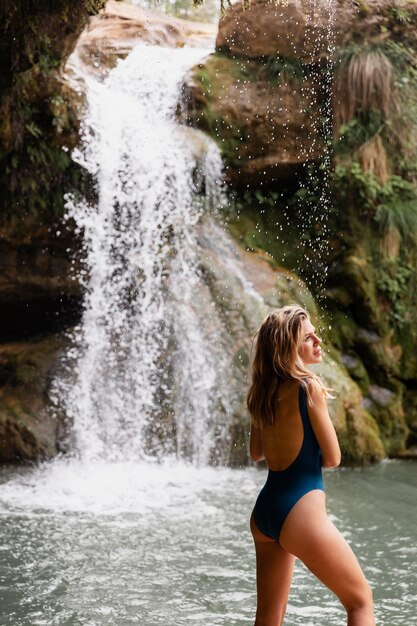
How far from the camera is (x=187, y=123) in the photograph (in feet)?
34.1

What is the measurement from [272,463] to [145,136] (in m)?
7.37

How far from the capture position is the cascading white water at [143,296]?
28.6 feet

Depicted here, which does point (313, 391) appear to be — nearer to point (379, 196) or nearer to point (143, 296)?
point (143, 296)

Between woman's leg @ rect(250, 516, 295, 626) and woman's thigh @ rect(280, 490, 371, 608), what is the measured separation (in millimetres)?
175

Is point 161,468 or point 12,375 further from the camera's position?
point 12,375

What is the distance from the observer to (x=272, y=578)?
3303 mm

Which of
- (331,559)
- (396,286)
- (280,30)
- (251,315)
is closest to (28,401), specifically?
(251,315)

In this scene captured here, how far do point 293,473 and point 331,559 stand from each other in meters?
0.35

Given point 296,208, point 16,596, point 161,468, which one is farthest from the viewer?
point 296,208

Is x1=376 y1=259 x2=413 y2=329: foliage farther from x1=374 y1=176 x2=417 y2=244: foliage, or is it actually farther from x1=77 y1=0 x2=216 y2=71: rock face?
x1=77 y1=0 x2=216 y2=71: rock face

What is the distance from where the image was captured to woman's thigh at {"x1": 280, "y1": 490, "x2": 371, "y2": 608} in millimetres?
3074

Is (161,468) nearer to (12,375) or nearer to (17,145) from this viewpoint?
(12,375)

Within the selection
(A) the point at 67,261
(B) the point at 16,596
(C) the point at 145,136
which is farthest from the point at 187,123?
(B) the point at 16,596

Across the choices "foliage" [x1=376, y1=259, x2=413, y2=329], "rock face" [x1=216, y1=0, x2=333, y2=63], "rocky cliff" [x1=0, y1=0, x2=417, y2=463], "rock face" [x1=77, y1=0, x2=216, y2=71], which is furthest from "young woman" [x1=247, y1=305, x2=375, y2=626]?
"rock face" [x1=77, y1=0, x2=216, y2=71]
